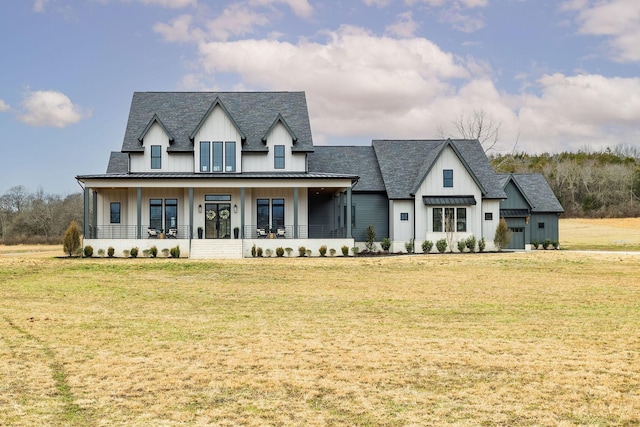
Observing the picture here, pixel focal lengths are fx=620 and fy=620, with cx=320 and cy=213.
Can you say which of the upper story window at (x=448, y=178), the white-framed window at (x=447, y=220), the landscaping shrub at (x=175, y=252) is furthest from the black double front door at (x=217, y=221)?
the upper story window at (x=448, y=178)

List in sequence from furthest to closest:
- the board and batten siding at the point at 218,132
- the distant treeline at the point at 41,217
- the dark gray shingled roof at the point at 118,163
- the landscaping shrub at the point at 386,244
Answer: the distant treeline at the point at 41,217
the dark gray shingled roof at the point at 118,163
the landscaping shrub at the point at 386,244
the board and batten siding at the point at 218,132

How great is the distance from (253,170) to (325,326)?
25613 millimetres

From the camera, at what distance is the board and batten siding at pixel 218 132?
3709 centimetres

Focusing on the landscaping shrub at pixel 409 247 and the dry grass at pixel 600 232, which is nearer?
the landscaping shrub at pixel 409 247

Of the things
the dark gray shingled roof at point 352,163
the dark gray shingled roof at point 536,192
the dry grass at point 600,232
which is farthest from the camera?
the dry grass at point 600,232

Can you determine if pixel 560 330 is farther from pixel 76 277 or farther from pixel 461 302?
pixel 76 277

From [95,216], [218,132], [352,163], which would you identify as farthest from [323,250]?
[95,216]

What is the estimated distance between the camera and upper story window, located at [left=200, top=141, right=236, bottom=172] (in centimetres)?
3719

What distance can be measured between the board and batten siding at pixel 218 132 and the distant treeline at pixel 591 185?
46958 millimetres

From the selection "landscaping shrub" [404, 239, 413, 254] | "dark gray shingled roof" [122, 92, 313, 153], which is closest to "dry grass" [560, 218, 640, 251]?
"landscaping shrub" [404, 239, 413, 254]

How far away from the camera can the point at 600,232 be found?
6344cm

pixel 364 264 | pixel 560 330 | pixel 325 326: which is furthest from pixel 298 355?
pixel 364 264

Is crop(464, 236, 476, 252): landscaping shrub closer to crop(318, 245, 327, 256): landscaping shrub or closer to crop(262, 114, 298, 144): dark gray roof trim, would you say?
crop(318, 245, 327, 256): landscaping shrub

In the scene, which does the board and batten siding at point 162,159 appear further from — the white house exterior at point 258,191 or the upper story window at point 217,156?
the upper story window at point 217,156
